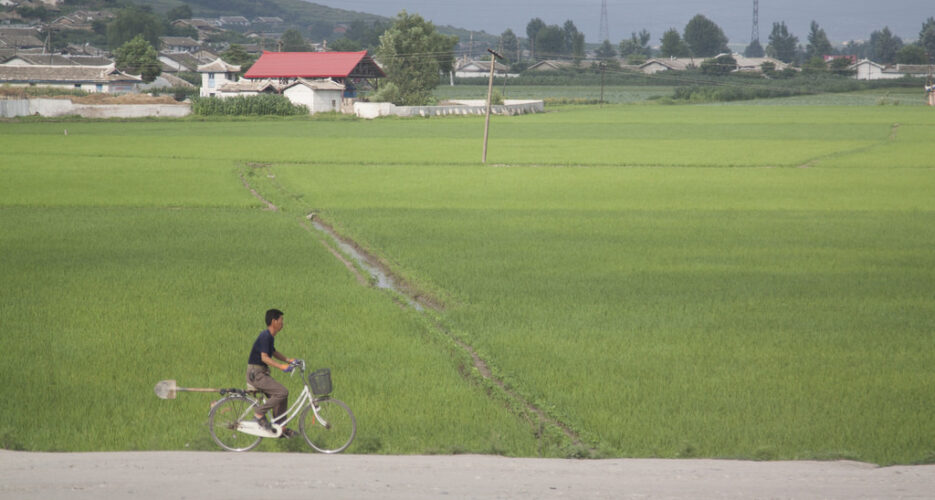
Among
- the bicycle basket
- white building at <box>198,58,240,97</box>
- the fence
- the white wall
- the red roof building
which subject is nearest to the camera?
the bicycle basket

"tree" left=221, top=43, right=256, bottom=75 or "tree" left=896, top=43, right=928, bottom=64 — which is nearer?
"tree" left=221, top=43, right=256, bottom=75

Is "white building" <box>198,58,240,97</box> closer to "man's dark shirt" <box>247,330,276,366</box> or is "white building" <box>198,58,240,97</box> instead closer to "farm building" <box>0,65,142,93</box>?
"farm building" <box>0,65,142,93</box>

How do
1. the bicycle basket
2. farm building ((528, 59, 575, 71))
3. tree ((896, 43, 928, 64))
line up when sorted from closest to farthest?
the bicycle basket, farm building ((528, 59, 575, 71)), tree ((896, 43, 928, 64))

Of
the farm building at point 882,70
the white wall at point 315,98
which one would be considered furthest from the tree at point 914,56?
the white wall at point 315,98

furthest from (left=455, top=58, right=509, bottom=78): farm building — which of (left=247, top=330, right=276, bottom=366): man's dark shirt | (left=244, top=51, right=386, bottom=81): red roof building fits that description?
(left=247, top=330, right=276, bottom=366): man's dark shirt

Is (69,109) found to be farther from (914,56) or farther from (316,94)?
(914,56)

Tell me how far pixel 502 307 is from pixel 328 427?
21.4 feet

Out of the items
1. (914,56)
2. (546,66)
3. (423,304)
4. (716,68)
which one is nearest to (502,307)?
(423,304)

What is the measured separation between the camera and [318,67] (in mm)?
88500

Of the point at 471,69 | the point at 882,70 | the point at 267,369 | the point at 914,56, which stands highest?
the point at 914,56

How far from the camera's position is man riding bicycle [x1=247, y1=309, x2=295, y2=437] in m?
7.61

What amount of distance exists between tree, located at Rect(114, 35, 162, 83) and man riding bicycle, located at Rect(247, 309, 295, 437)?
102009 mm

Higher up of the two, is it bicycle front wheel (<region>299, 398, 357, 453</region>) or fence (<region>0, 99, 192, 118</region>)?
fence (<region>0, 99, 192, 118</region>)

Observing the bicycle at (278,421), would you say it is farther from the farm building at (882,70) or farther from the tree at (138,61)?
the farm building at (882,70)
